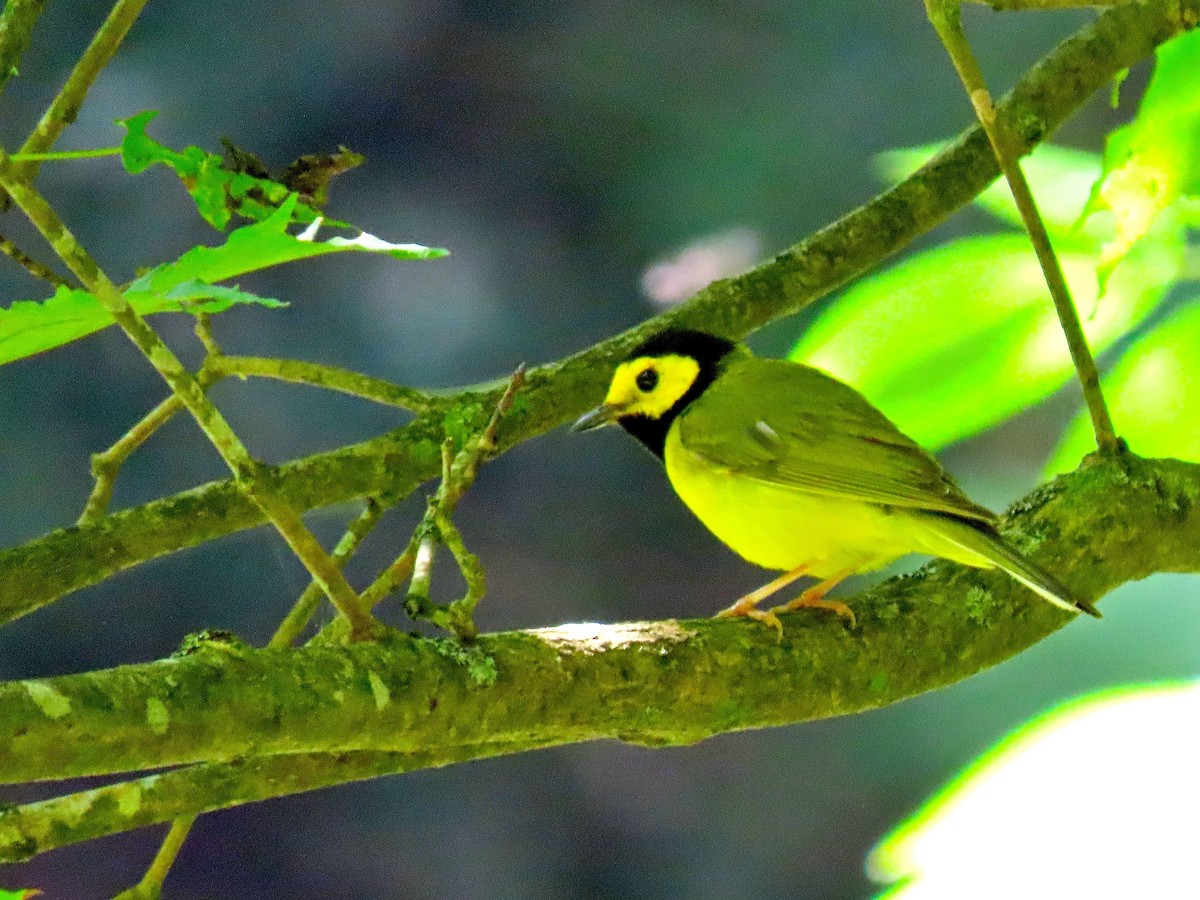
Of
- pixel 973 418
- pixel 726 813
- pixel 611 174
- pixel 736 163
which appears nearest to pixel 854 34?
pixel 736 163

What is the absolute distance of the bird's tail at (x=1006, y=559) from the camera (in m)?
1.42

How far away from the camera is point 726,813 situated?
2.75m

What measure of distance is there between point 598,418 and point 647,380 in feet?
0.36

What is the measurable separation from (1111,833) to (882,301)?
1461 mm

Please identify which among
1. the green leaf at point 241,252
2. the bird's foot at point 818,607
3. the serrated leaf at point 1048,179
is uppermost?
the serrated leaf at point 1048,179

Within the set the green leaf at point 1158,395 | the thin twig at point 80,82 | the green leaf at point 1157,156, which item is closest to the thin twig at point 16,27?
the thin twig at point 80,82

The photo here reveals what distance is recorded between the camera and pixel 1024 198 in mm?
1672

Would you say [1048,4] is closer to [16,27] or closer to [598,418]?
[598,418]

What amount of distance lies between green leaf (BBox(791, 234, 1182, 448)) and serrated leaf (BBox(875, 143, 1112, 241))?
7.6 inches

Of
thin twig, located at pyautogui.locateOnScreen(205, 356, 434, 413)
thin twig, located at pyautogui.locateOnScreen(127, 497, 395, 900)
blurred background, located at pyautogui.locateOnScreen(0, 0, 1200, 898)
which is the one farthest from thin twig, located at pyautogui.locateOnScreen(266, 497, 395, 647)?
blurred background, located at pyautogui.locateOnScreen(0, 0, 1200, 898)

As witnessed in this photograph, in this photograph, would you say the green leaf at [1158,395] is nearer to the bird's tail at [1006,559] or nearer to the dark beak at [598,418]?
the bird's tail at [1006,559]

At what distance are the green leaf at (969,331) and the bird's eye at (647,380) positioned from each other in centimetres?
46

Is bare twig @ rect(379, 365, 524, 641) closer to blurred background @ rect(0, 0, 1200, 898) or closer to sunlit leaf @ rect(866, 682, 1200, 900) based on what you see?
blurred background @ rect(0, 0, 1200, 898)

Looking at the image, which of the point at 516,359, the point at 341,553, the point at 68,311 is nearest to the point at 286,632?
the point at 341,553
